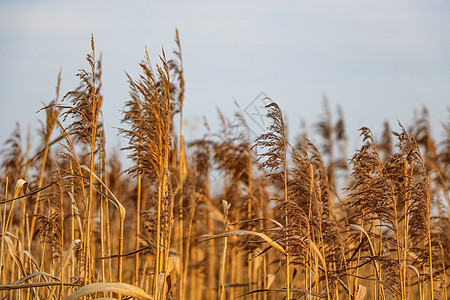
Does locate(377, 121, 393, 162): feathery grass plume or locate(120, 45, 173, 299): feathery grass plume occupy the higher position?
locate(377, 121, 393, 162): feathery grass plume

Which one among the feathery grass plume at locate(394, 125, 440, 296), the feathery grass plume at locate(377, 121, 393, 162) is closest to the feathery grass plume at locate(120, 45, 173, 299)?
the feathery grass plume at locate(394, 125, 440, 296)

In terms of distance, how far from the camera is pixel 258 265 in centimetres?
649

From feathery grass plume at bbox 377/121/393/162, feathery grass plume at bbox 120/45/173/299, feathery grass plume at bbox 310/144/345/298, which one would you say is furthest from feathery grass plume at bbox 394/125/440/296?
feathery grass plume at bbox 377/121/393/162

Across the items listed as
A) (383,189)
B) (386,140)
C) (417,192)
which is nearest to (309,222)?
(383,189)

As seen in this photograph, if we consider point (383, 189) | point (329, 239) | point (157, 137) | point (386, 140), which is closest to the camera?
point (157, 137)

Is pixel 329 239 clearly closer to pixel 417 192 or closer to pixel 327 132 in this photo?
pixel 417 192

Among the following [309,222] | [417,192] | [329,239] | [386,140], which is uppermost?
[386,140]

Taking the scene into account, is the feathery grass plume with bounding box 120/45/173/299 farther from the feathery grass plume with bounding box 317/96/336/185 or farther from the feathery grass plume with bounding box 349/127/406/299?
the feathery grass plume with bounding box 317/96/336/185

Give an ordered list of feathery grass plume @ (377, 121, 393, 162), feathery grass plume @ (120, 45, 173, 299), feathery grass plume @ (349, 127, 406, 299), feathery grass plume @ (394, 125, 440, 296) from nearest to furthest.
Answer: feathery grass plume @ (120, 45, 173, 299)
feathery grass plume @ (349, 127, 406, 299)
feathery grass plume @ (394, 125, 440, 296)
feathery grass plume @ (377, 121, 393, 162)

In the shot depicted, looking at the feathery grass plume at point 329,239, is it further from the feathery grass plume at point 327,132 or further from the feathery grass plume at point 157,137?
the feathery grass plume at point 327,132

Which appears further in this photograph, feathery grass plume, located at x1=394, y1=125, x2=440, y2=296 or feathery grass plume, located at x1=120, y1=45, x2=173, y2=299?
feathery grass plume, located at x1=394, y1=125, x2=440, y2=296

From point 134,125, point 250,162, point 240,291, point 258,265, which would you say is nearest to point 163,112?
point 134,125

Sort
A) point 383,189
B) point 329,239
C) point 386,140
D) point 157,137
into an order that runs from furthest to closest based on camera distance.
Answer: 1. point 386,140
2. point 329,239
3. point 383,189
4. point 157,137

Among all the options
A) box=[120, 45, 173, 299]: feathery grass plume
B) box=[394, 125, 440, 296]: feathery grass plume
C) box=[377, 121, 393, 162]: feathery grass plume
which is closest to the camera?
box=[120, 45, 173, 299]: feathery grass plume
